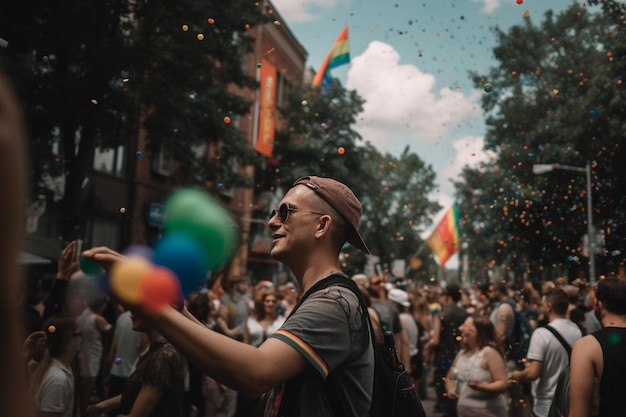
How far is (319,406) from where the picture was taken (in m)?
1.87

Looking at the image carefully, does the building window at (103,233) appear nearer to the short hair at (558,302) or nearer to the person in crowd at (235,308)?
the person in crowd at (235,308)

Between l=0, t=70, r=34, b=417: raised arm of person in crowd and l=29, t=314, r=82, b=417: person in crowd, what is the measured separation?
3196 millimetres

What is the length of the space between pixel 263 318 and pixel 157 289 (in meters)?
6.86

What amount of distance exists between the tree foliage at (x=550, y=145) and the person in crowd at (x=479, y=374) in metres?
13.4

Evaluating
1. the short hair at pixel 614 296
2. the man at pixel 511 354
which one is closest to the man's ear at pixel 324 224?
the short hair at pixel 614 296

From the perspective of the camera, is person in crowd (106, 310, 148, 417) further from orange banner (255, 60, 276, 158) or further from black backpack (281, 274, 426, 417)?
orange banner (255, 60, 276, 158)

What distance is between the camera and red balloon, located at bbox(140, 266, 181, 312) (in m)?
1.37

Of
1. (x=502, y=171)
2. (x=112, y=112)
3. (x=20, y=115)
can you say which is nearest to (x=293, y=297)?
(x=112, y=112)

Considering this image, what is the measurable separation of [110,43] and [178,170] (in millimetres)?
4621

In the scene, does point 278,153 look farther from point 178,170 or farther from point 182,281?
point 182,281

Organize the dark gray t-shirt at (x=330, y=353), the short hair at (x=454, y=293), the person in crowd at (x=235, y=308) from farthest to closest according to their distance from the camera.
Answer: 1. the person in crowd at (x=235, y=308)
2. the short hair at (x=454, y=293)
3. the dark gray t-shirt at (x=330, y=353)

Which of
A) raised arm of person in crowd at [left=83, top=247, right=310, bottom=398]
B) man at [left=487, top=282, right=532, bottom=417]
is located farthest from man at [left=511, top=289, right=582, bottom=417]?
raised arm of person in crowd at [left=83, top=247, right=310, bottom=398]

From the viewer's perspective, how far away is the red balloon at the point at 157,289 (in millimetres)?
1365

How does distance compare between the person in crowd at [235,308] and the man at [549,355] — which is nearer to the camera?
the man at [549,355]
